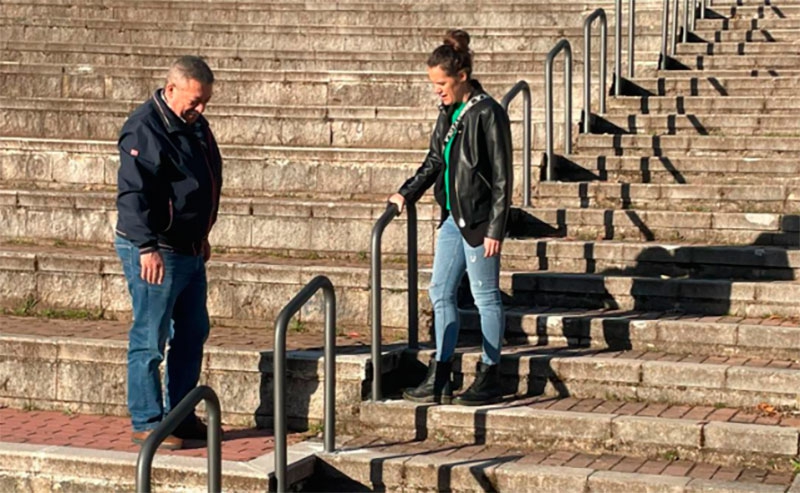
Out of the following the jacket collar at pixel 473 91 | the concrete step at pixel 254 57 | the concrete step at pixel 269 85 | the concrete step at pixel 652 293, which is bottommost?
the concrete step at pixel 652 293

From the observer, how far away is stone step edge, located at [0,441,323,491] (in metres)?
7.81

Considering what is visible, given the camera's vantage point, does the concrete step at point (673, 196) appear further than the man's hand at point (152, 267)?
Yes

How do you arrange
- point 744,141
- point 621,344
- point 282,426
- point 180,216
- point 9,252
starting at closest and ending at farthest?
point 282,426 < point 180,216 < point 621,344 < point 9,252 < point 744,141

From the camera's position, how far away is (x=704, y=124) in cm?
1217

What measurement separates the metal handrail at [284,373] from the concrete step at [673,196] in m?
3.45

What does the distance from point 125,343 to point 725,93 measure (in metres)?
5.64

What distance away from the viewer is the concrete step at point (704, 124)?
1195 cm

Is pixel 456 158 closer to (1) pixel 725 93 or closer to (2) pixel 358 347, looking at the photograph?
(2) pixel 358 347

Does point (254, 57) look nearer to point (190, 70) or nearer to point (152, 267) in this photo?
point (190, 70)

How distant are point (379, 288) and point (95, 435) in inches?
67.5

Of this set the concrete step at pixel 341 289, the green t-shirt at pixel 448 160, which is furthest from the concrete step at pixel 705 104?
the green t-shirt at pixel 448 160

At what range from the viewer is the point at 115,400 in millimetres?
9227

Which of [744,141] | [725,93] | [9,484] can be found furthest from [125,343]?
[725,93]

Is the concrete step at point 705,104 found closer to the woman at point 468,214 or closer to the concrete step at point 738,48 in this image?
the concrete step at point 738,48
